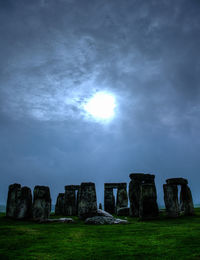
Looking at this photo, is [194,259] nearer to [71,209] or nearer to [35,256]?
[35,256]

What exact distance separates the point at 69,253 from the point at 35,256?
0.77 m

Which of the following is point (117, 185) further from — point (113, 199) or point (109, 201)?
point (109, 201)

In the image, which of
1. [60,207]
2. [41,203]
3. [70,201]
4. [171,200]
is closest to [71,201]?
[70,201]

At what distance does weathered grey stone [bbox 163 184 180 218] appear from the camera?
1441 centimetres

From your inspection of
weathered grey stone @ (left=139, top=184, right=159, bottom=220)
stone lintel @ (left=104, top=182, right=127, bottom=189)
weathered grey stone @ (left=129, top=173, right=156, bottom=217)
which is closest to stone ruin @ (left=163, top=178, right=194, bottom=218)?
weathered grey stone @ (left=139, top=184, right=159, bottom=220)

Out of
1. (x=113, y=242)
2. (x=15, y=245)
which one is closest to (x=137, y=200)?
(x=113, y=242)

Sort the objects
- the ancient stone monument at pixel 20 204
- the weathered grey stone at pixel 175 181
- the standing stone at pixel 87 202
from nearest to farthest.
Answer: the ancient stone monument at pixel 20 204
the standing stone at pixel 87 202
the weathered grey stone at pixel 175 181

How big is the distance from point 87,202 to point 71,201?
695cm

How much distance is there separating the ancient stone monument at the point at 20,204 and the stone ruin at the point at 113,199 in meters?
11.1

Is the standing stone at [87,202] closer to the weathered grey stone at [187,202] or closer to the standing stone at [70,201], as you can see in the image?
the weathered grey stone at [187,202]

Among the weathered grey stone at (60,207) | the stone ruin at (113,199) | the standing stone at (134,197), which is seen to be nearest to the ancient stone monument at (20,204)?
the standing stone at (134,197)

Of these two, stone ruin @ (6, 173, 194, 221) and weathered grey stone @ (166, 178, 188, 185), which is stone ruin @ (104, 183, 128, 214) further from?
weathered grey stone @ (166, 178, 188, 185)

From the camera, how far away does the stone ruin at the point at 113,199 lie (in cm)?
2317

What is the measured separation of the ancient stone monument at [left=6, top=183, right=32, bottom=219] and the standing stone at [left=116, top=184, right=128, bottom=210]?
1115 centimetres
